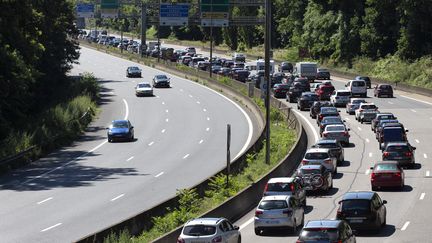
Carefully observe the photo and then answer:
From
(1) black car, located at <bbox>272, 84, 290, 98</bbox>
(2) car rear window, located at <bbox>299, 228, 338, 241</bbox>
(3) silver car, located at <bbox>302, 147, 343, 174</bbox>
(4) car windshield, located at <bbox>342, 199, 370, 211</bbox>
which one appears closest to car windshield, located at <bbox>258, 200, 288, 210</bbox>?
(4) car windshield, located at <bbox>342, 199, 370, 211</bbox>

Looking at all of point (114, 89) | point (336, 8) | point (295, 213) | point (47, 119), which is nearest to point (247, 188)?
point (295, 213)

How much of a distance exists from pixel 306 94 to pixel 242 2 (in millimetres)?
19803

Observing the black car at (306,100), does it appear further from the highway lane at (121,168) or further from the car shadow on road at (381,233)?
the car shadow on road at (381,233)

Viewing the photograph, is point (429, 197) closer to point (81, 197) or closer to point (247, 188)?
point (247, 188)

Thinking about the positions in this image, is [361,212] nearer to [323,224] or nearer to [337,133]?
[323,224]

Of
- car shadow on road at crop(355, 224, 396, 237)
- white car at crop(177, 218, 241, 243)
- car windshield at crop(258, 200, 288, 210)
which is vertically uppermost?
white car at crop(177, 218, 241, 243)

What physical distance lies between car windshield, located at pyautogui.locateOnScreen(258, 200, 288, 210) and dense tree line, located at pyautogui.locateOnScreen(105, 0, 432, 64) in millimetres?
82887

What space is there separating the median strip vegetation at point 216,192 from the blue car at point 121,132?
9.76 meters

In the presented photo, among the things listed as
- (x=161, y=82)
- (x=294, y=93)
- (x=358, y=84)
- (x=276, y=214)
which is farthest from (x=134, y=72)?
(x=276, y=214)

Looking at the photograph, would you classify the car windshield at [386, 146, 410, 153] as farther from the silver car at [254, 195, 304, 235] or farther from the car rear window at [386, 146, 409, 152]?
the silver car at [254, 195, 304, 235]

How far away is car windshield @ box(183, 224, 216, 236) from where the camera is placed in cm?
2680

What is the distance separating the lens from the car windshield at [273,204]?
3281 cm

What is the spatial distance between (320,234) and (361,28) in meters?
106

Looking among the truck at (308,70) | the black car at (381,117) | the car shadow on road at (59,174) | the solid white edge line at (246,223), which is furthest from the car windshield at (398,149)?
the truck at (308,70)
